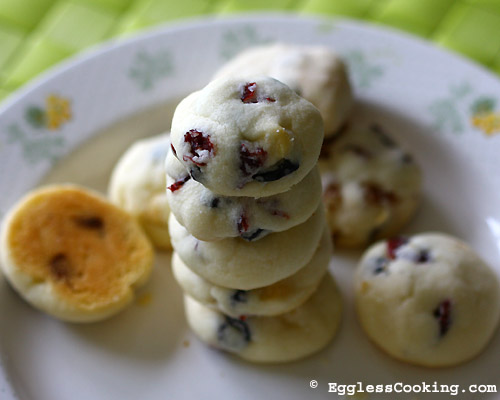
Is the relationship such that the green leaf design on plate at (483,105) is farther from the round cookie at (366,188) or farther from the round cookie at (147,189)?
the round cookie at (147,189)

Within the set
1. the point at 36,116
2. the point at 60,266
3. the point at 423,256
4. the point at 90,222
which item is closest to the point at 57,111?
the point at 36,116

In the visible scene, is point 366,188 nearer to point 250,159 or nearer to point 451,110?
point 451,110

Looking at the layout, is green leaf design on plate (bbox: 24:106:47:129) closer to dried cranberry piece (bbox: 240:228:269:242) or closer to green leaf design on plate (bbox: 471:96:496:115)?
dried cranberry piece (bbox: 240:228:269:242)

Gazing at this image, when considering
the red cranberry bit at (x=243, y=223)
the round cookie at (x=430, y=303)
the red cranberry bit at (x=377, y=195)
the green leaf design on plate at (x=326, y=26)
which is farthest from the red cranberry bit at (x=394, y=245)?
the green leaf design on plate at (x=326, y=26)

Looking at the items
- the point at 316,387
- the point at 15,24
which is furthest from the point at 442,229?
the point at 15,24

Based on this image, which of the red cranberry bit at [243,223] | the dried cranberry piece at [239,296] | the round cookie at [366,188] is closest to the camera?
the red cranberry bit at [243,223]

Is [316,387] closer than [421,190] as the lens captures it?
Yes

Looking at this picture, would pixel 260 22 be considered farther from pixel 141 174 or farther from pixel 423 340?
pixel 423 340
